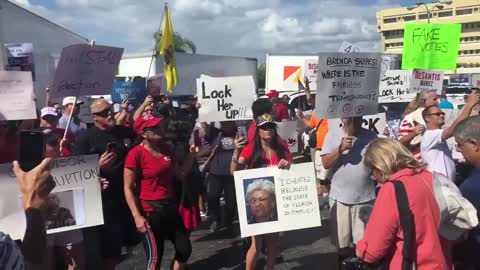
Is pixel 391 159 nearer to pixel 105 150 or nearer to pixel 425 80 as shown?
pixel 105 150

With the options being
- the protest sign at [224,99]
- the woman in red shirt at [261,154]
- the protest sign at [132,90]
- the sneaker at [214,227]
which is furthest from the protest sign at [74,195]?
A: the protest sign at [132,90]

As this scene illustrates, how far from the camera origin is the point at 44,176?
93.1 inches

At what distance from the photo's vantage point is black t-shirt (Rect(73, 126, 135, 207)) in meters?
4.58

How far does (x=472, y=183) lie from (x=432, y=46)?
17.0 feet

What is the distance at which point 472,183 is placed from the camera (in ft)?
10.4

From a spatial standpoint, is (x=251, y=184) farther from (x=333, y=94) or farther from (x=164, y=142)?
(x=333, y=94)

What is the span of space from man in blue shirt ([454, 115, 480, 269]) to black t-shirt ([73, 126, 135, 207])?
9.05ft

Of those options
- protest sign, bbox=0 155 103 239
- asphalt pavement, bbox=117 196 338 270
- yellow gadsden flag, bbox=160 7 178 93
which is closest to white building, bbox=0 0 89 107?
yellow gadsden flag, bbox=160 7 178 93

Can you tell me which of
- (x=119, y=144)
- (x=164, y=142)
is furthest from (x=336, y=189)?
(x=119, y=144)

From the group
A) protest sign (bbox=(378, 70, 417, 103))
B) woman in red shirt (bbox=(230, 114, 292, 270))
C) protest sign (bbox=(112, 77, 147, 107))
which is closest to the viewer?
woman in red shirt (bbox=(230, 114, 292, 270))

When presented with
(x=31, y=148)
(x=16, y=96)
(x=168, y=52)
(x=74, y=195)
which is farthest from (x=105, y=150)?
(x=168, y=52)

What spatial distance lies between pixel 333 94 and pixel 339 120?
372mm

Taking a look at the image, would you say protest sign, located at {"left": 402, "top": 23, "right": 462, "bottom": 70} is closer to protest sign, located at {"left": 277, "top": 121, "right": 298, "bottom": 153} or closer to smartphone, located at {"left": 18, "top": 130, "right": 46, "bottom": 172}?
protest sign, located at {"left": 277, "top": 121, "right": 298, "bottom": 153}

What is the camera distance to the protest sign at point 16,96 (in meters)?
3.80
